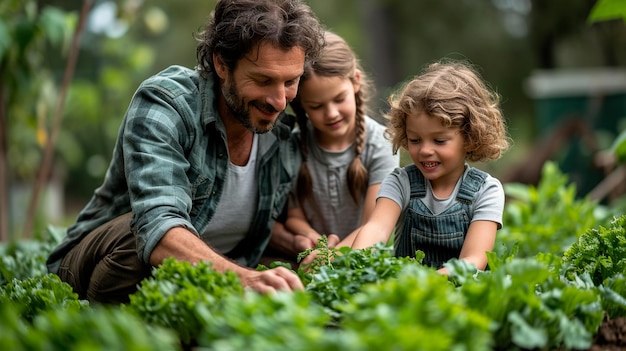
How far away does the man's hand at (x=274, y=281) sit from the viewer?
2500mm

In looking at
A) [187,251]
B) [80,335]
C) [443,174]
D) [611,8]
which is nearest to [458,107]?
[443,174]

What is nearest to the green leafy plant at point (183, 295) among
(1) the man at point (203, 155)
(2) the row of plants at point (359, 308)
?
(2) the row of plants at point (359, 308)

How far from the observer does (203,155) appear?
11.4 ft

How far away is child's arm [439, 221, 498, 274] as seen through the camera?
3088 millimetres

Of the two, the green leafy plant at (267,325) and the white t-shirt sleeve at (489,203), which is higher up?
the white t-shirt sleeve at (489,203)

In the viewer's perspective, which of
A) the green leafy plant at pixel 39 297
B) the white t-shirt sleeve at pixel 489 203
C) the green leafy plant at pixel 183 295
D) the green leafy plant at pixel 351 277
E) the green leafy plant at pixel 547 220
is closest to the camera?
the green leafy plant at pixel 183 295

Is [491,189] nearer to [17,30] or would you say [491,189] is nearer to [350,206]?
[350,206]

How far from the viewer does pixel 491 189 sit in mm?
3252

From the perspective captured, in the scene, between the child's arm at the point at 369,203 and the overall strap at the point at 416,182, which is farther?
the child's arm at the point at 369,203

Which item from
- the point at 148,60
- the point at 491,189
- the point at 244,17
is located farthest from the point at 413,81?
the point at 148,60

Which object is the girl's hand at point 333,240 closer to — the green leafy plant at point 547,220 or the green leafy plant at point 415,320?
the green leafy plant at point 547,220

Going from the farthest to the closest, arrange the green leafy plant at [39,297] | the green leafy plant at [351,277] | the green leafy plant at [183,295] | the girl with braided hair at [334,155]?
the girl with braided hair at [334,155], the green leafy plant at [39,297], the green leafy plant at [351,277], the green leafy plant at [183,295]

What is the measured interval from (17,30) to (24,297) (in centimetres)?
305

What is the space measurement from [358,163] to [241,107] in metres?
0.72
